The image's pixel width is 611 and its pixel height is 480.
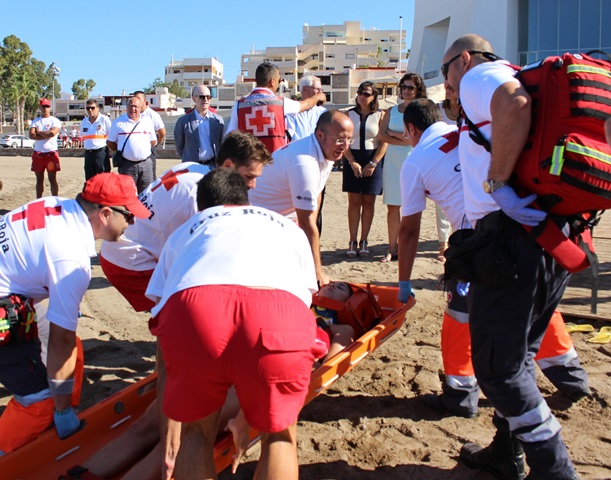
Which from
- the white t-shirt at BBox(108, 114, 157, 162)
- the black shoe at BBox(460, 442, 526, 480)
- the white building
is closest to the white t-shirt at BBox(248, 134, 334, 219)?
the black shoe at BBox(460, 442, 526, 480)

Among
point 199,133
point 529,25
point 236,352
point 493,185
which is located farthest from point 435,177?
point 529,25

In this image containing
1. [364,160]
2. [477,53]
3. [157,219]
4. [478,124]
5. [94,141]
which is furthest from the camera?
[94,141]

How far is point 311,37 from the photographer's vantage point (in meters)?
118

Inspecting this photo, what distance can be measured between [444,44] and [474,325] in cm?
4964

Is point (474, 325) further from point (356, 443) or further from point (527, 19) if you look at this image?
point (527, 19)

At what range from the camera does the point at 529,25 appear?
3728 centimetres

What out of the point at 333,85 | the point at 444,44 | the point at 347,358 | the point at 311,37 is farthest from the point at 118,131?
the point at 311,37

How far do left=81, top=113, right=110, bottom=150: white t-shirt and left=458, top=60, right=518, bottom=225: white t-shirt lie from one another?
29.2ft

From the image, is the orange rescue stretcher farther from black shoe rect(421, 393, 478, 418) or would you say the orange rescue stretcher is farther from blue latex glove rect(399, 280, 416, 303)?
black shoe rect(421, 393, 478, 418)

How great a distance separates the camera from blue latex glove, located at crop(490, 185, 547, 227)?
2.58 meters

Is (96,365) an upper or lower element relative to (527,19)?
lower

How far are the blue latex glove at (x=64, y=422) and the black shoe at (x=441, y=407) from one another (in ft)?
7.07

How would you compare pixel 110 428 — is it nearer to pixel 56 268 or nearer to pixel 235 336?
pixel 56 268

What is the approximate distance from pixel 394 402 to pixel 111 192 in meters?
2.25
